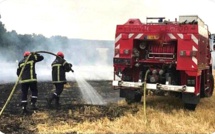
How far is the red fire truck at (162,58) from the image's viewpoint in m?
6.81

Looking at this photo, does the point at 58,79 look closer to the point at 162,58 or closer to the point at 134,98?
the point at 134,98

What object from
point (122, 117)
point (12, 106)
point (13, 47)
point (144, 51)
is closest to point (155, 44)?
point (144, 51)

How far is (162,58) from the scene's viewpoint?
7.25 m

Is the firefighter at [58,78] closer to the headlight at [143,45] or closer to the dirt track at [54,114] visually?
the dirt track at [54,114]

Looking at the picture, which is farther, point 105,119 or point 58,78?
point 58,78

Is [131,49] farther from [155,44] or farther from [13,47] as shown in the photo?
[13,47]

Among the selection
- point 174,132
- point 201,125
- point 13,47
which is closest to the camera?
point 174,132

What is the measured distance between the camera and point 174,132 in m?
5.20

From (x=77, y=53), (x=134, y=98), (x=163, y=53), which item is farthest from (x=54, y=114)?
(x=77, y=53)

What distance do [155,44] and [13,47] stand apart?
2201 centimetres

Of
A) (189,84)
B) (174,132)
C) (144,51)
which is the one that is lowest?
(174,132)

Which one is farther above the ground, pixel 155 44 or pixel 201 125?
pixel 155 44

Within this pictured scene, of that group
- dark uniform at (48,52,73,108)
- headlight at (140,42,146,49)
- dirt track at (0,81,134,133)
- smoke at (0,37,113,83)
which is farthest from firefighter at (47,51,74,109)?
smoke at (0,37,113,83)

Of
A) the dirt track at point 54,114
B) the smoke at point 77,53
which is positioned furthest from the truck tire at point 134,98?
the smoke at point 77,53
